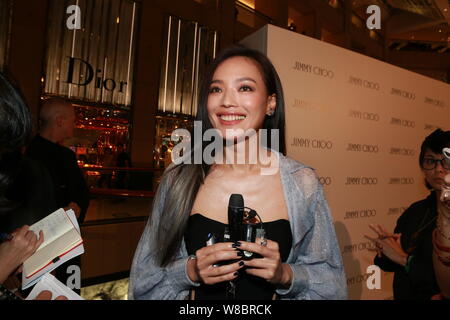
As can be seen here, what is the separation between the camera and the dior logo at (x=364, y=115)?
245 cm

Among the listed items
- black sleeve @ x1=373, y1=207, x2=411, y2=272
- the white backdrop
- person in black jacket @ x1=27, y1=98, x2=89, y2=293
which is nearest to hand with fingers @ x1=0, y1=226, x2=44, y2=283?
person in black jacket @ x1=27, y1=98, x2=89, y2=293

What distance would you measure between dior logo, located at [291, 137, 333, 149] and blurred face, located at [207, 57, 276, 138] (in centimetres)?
78

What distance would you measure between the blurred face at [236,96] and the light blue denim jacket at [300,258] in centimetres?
30

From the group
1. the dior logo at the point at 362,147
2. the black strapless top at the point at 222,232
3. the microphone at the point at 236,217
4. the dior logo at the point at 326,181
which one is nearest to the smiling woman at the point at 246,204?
the black strapless top at the point at 222,232

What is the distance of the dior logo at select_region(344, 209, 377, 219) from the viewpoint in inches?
95.9

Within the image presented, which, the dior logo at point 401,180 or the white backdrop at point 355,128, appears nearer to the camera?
the white backdrop at point 355,128

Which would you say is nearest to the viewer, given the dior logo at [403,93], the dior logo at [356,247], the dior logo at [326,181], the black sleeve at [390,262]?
the black sleeve at [390,262]

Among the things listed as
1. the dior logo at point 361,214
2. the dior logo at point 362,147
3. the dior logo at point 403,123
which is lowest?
the dior logo at point 361,214

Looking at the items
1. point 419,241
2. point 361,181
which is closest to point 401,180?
point 361,181

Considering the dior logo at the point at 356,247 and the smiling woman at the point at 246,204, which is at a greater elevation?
Result: the smiling woman at the point at 246,204

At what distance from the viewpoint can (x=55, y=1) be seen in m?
6.18

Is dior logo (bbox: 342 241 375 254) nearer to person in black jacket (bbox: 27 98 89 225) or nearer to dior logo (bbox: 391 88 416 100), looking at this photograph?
dior logo (bbox: 391 88 416 100)

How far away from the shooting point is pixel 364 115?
8.32 feet

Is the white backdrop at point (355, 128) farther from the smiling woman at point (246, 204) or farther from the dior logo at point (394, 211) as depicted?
the smiling woman at point (246, 204)
